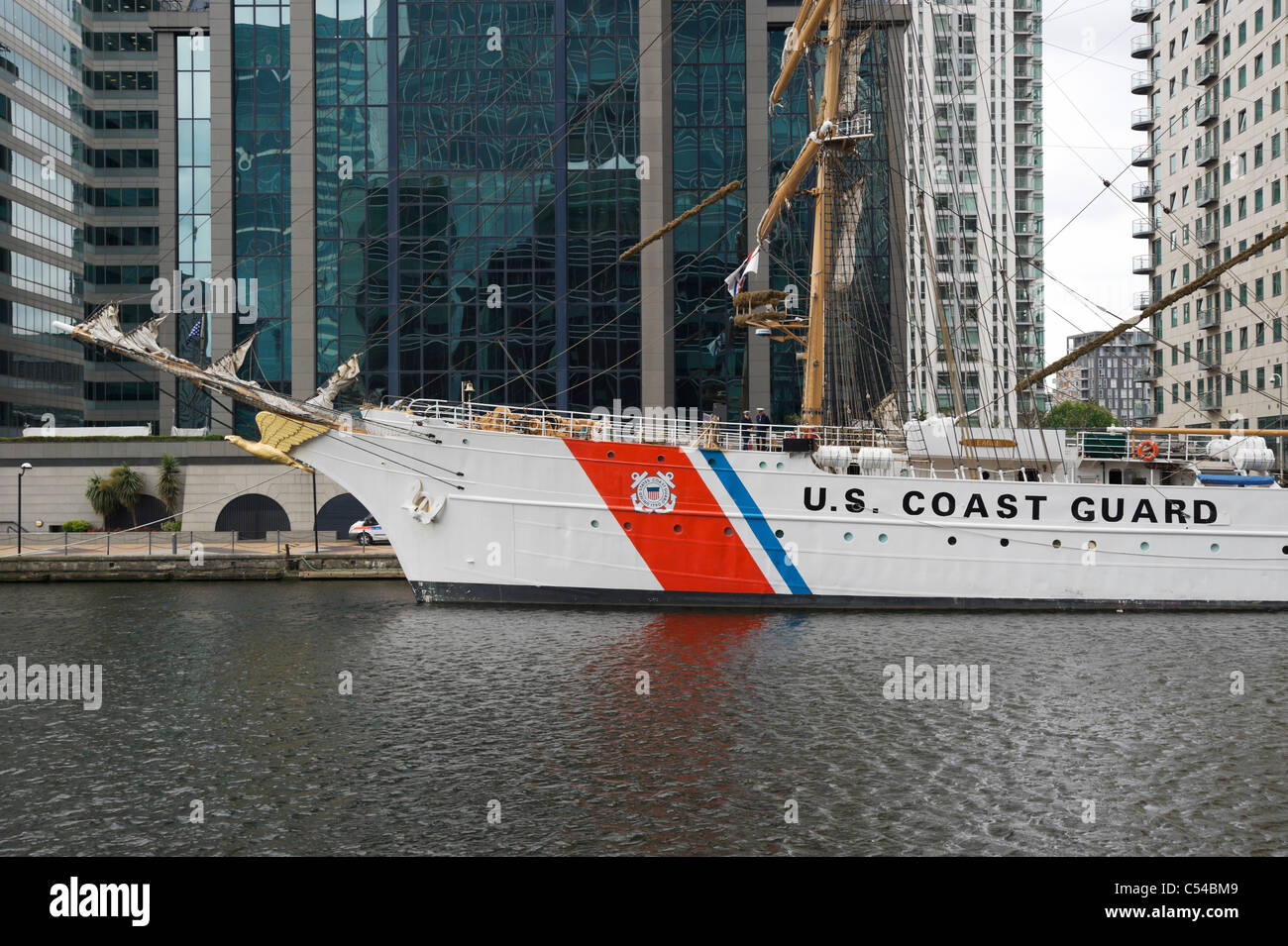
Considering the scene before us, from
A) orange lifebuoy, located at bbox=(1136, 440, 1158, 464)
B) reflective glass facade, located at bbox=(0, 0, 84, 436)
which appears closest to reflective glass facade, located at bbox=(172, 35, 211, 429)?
reflective glass facade, located at bbox=(0, 0, 84, 436)

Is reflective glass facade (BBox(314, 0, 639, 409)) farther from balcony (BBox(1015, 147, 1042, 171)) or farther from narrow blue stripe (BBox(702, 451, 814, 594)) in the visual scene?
balcony (BBox(1015, 147, 1042, 171))

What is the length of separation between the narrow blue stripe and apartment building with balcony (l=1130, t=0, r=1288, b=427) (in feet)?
105

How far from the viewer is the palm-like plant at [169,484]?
157ft

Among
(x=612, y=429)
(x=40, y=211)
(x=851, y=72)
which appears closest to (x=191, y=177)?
(x=40, y=211)

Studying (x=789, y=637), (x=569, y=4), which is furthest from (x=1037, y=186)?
(x=789, y=637)

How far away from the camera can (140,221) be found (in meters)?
63.4

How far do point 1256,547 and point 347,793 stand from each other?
25764 millimetres

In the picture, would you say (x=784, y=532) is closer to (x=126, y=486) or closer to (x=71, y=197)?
(x=126, y=486)

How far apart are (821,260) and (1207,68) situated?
45.5 meters

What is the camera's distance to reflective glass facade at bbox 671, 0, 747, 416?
52.6 metres

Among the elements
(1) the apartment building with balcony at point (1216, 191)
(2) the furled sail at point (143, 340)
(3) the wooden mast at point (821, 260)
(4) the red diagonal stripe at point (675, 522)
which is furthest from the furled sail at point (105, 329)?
(1) the apartment building with balcony at point (1216, 191)
